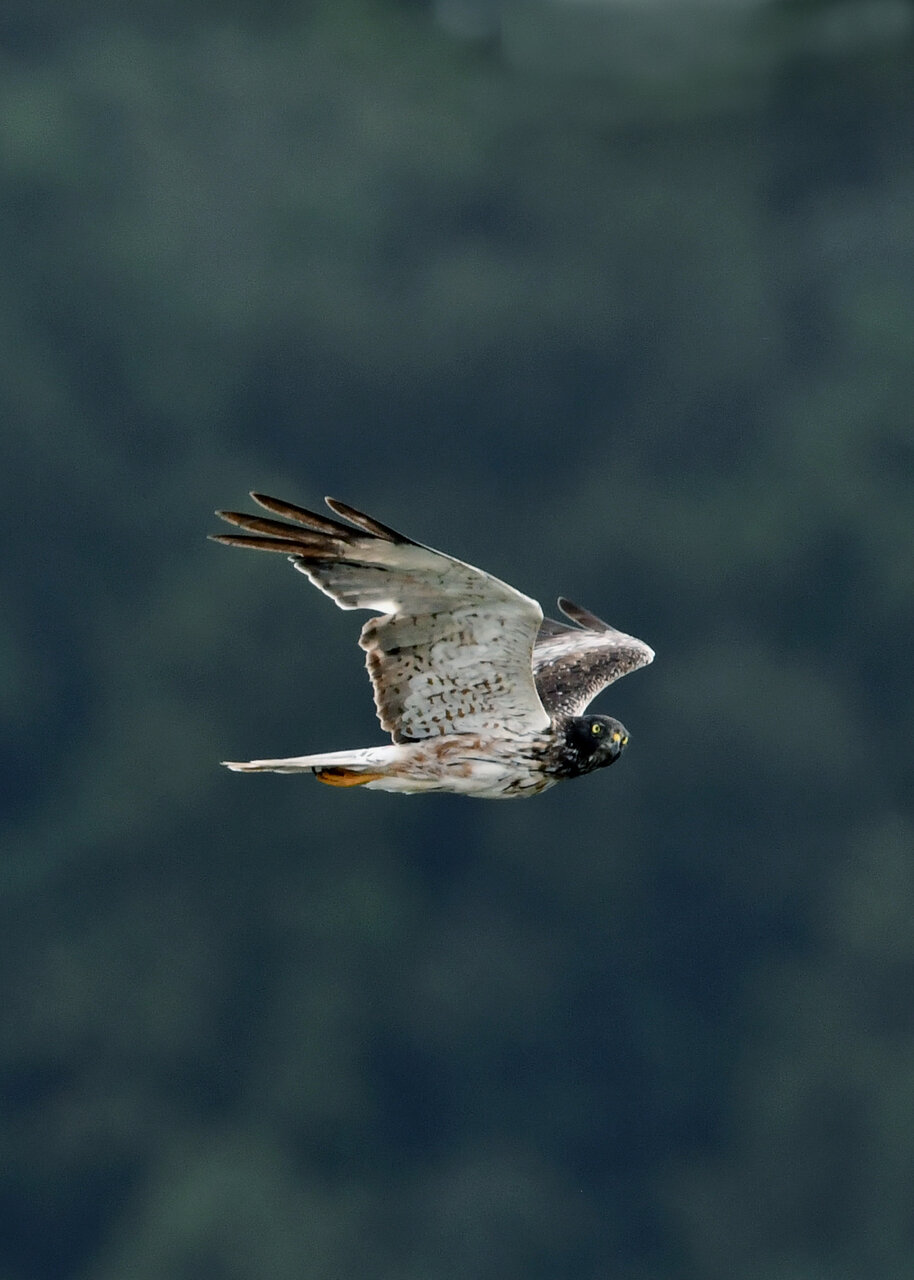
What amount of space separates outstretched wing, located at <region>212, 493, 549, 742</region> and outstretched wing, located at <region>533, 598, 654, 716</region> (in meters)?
2.28

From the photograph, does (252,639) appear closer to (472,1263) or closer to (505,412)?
(505,412)

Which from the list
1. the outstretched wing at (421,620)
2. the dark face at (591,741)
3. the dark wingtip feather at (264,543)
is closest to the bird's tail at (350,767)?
the outstretched wing at (421,620)

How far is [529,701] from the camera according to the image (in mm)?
22641

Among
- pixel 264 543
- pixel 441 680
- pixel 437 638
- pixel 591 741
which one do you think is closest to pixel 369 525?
pixel 264 543

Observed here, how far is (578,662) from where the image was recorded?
2622 cm

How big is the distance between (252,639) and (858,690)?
32470 millimetres

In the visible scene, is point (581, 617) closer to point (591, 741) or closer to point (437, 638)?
point (591, 741)

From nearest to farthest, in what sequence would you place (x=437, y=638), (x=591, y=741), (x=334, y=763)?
(x=437, y=638) → (x=334, y=763) → (x=591, y=741)

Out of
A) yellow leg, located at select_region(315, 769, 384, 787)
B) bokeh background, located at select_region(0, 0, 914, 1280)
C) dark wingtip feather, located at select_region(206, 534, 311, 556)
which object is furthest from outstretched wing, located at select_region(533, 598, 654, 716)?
bokeh background, located at select_region(0, 0, 914, 1280)

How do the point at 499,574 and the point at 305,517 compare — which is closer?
the point at 305,517

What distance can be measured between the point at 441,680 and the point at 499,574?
244 ft

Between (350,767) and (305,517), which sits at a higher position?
(305,517)

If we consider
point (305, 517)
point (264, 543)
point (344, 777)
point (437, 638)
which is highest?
point (305, 517)

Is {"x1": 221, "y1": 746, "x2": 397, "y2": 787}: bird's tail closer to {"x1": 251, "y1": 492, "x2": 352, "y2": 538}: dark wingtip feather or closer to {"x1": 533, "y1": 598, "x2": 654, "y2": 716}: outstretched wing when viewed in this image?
{"x1": 251, "y1": 492, "x2": 352, "y2": 538}: dark wingtip feather
